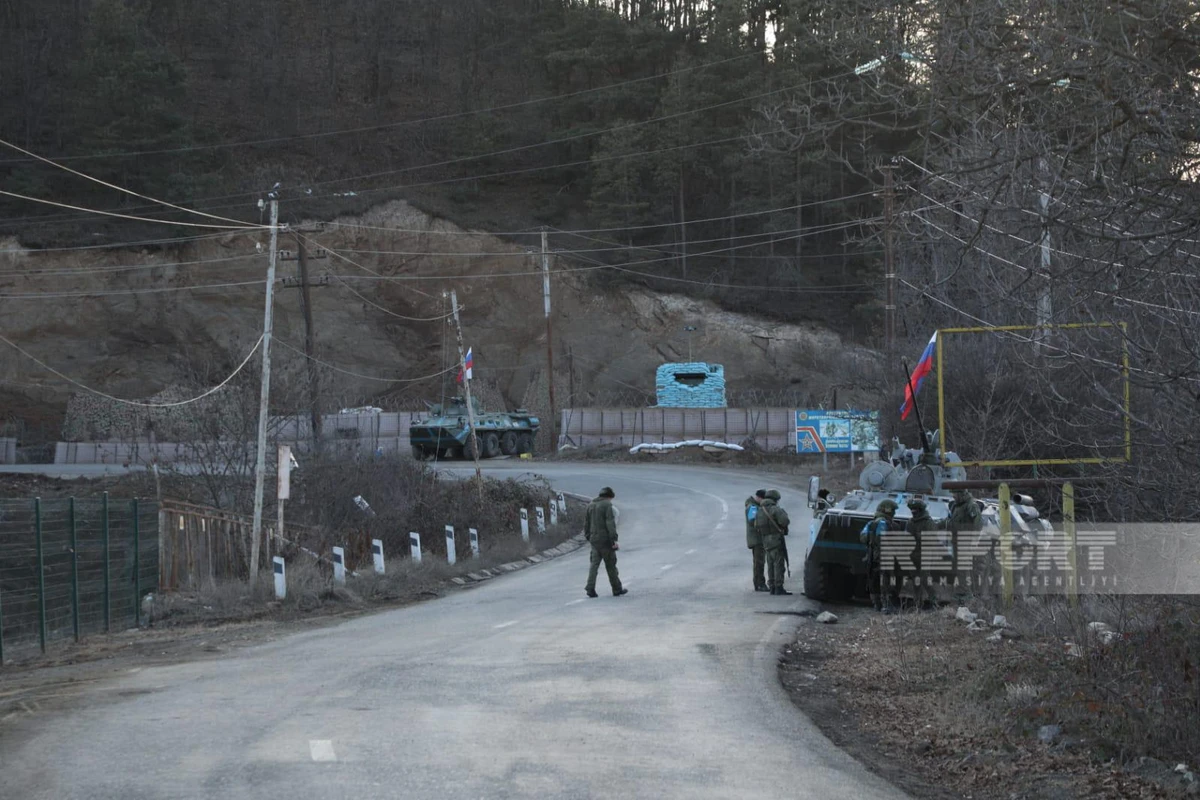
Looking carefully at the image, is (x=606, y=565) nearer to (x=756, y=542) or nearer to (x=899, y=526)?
(x=756, y=542)

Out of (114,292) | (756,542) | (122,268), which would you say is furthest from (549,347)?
(756,542)

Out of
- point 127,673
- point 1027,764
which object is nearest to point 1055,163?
point 1027,764

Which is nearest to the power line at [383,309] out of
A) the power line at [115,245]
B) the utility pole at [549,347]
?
the power line at [115,245]

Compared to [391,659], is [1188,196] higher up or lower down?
higher up

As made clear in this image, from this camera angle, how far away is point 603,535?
17.8 m

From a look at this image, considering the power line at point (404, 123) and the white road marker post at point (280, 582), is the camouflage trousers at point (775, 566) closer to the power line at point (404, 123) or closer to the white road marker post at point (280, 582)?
the white road marker post at point (280, 582)

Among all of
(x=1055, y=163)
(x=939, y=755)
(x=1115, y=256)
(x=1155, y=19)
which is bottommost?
(x=939, y=755)

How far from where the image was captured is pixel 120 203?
62.2 meters

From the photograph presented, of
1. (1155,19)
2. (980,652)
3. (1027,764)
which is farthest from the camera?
(980,652)

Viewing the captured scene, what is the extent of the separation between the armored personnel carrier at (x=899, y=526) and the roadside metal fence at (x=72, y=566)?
9.37 m

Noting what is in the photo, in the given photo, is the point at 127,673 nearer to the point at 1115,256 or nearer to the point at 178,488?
the point at 1115,256

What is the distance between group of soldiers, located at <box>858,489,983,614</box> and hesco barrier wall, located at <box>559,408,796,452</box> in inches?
1322

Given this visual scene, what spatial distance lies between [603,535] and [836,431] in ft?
91.3

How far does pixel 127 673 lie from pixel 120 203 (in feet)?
182
